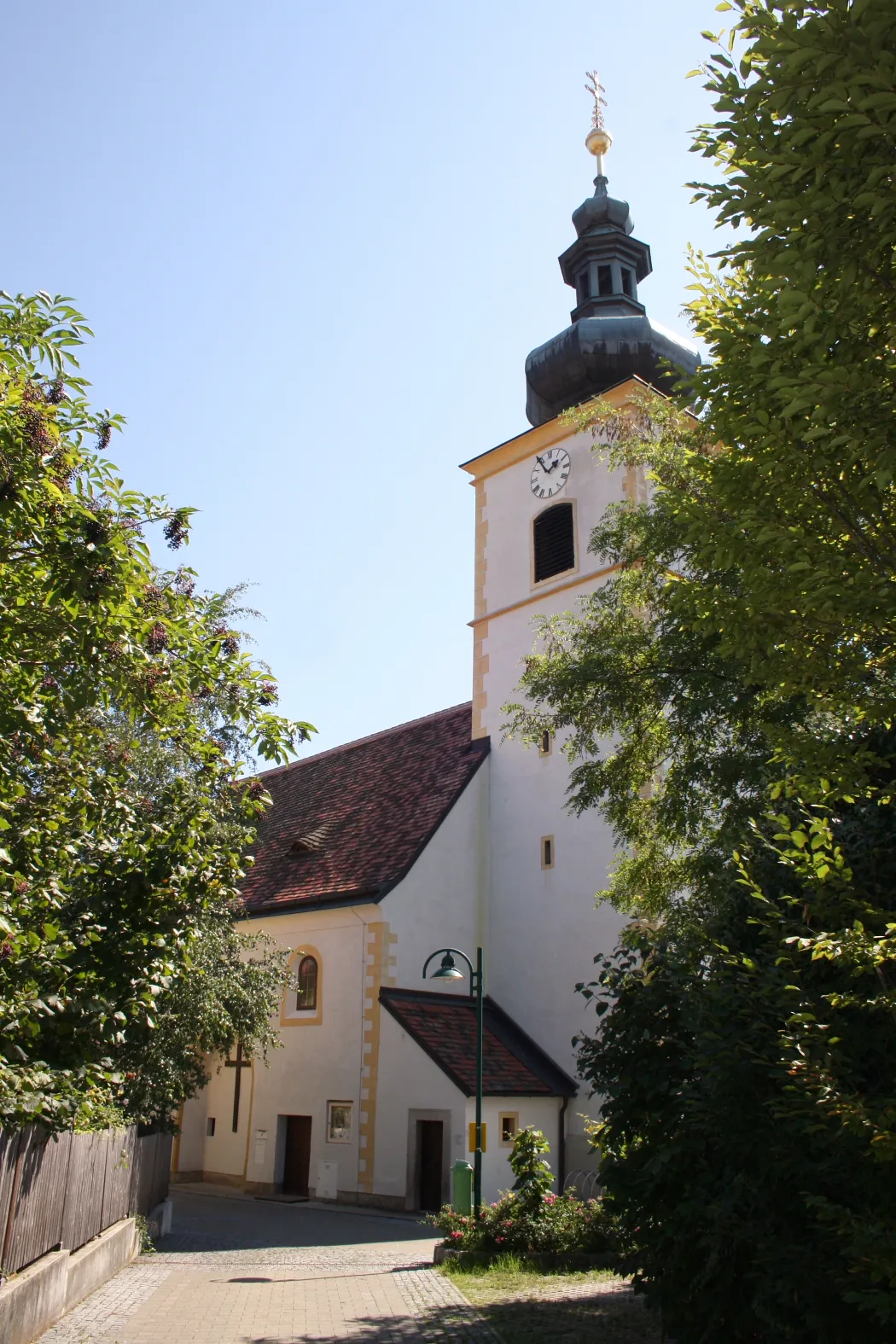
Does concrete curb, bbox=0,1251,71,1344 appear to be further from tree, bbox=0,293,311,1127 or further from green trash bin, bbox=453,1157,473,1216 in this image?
green trash bin, bbox=453,1157,473,1216

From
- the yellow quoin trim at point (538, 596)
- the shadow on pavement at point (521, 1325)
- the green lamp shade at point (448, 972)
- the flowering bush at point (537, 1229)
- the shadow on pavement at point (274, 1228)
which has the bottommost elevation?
the shadow on pavement at point (274, 1228)

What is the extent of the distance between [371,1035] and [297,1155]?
357cm

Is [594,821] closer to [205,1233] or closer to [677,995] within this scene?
[205,1233]

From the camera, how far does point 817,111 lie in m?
3.71

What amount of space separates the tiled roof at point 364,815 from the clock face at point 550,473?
18.1 feet

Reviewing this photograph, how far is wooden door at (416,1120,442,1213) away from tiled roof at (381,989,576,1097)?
1213mm

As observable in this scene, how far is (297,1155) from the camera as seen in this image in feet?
69.8

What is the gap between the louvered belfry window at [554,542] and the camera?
2319 cm

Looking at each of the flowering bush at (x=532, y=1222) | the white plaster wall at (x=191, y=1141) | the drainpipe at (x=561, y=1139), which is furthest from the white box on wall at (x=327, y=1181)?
the flowering bush at (x=532, y=1222)

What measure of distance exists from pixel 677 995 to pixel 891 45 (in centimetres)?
577

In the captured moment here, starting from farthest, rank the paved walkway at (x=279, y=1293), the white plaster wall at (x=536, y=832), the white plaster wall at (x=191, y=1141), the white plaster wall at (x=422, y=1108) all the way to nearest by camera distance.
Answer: the white plaster wall at (x=191, y=1141), the white plaster wall at (x=536, y=832), the white plaster wall at (x=422, y=1108), the paved walkway at (x=279, y=1293)

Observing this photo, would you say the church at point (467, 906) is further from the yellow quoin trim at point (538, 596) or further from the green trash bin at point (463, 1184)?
the green trash bin at point (463, 1184)

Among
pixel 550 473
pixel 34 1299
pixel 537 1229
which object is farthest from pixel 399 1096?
pixel 550 473

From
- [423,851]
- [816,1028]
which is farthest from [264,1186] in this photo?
[816,1028]
